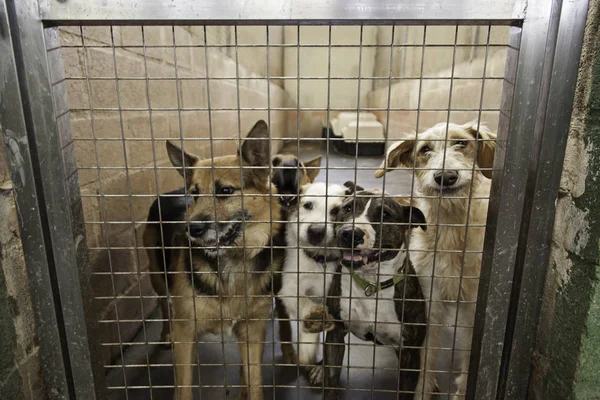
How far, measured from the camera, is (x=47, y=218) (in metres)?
1.29

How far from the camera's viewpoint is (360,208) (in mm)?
1841

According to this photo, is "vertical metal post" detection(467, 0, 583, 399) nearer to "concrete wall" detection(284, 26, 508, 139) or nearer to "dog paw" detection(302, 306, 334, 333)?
"concrete wall" detection(284, 26, 508, 139)

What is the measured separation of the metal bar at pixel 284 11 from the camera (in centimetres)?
110

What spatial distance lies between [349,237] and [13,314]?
117 cm

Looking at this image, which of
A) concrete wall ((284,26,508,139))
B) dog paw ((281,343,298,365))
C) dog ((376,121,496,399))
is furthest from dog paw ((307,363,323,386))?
concrete wall ((284,26,508,139))

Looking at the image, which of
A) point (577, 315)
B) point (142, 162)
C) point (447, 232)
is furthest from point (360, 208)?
point (142, 162)

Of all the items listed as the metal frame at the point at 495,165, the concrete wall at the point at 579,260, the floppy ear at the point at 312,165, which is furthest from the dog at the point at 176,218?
the concrete wall at the point at 579,260

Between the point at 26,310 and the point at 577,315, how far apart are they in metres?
1.64

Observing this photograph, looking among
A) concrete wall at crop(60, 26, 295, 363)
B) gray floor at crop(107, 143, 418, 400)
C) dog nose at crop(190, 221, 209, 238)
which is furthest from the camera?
gray floor at crop(107, 143, 418, 400)

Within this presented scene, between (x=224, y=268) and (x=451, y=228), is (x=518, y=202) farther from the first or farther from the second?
(x=224, y=268)

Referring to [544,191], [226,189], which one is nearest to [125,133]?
[226,189]

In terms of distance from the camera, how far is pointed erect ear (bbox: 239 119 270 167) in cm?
149

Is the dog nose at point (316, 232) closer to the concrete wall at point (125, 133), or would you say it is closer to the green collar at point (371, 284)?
the green collar at point (371, 284)

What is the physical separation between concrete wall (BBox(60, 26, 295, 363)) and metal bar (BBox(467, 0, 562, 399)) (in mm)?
687
